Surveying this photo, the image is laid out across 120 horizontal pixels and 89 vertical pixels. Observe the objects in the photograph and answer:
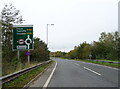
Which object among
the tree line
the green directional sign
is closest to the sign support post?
the green directional sign

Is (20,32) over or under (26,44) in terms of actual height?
over

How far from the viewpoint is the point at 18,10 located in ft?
67.1

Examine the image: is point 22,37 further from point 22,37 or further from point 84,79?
point 84,79

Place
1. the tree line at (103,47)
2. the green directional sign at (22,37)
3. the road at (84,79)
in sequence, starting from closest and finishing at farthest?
the road at (84,79) < the green directional sign at (22,37) < the tree line at (103,47)

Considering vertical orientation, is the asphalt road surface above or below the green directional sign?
below

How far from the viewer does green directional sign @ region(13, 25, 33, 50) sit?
20.0m

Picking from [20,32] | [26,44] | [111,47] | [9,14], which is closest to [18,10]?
[9,14]

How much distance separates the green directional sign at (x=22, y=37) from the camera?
20031 millimetres

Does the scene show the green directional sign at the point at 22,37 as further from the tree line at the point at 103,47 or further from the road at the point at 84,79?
the tree line at the point at 103,47

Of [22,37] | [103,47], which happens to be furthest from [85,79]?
[103,47]

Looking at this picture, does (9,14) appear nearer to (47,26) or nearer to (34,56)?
(34,56)

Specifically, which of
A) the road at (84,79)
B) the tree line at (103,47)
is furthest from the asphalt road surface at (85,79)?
the tree line at (103,47)

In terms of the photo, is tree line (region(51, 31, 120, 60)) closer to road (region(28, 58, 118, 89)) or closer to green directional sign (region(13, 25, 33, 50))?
green directional sign (region(13, 25, 33, 50))

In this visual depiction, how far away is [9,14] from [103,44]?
66987 mm
